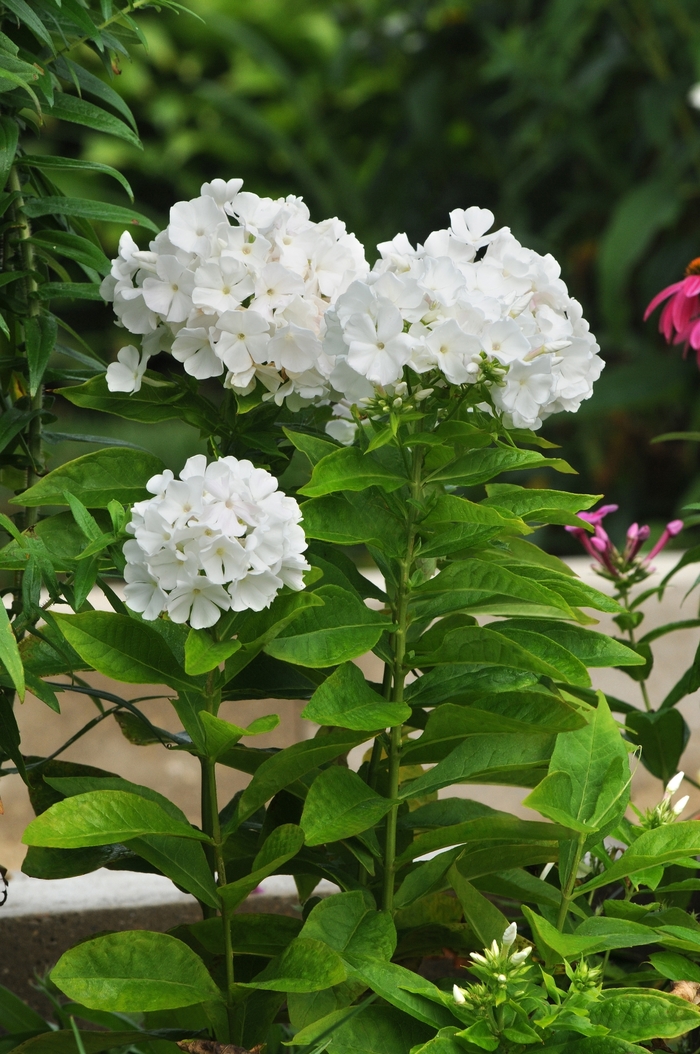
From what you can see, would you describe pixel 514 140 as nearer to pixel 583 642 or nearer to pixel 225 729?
pixel 583 642

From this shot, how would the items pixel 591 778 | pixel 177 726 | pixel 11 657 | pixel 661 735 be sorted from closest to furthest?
pixel 11 657 < pixel 591 778 < pixel 661 735 < pixel 177 726

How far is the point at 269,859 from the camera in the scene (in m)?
0.57

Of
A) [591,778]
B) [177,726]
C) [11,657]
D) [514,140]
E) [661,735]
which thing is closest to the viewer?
[11,657]

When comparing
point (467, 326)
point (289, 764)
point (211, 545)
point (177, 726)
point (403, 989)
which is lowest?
point (177, 726)

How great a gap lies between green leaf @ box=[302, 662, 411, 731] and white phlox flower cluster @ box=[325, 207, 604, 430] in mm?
142

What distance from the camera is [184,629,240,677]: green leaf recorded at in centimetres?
51

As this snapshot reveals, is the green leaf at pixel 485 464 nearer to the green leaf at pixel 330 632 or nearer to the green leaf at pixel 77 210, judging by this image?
the green leaf at pixel 330 632

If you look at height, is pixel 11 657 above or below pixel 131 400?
below

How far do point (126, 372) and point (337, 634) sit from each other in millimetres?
192

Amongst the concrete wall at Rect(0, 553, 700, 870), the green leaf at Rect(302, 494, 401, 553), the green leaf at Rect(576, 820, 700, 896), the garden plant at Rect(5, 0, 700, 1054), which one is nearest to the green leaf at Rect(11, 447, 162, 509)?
the garden plant at Rect(5, 0, 700, 1054)

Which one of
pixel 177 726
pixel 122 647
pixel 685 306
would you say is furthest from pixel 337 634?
pixel 177 726

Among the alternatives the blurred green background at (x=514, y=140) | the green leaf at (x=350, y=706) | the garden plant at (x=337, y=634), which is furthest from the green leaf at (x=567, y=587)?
the blurred green background at (x=514, y=140)

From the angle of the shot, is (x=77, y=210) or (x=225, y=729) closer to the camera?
(x=225, y=729)

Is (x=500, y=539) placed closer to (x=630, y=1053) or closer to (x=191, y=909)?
(x=630, y=1053)
